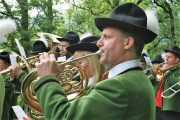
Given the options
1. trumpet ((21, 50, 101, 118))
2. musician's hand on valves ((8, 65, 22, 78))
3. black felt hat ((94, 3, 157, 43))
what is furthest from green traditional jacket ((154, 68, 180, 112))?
black felt hat ((94, 3, 157, 43))

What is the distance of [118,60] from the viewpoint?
254 centimetres

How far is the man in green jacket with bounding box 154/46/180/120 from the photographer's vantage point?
24.6 feet

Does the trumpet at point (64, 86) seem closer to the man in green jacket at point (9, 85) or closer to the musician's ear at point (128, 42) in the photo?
the musician's ear at point (128, 42)

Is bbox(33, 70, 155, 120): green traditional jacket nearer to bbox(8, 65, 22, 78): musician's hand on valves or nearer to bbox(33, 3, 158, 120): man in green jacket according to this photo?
bbox(33, 3, 158, 120): man in green jacket

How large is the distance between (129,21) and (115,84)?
0.56 m

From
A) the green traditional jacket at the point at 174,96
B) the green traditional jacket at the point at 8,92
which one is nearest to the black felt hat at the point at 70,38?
the green traditional jacket at the point at 8,92

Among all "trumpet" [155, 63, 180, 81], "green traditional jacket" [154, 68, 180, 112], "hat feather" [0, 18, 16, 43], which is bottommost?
"green traditional jacket" [154, 68, 180, 112]

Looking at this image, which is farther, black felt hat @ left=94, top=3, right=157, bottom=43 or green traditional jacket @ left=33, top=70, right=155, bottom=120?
black felt hat @ left=94, top=3, right=157, bottom=43

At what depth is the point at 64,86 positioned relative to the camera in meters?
3.99

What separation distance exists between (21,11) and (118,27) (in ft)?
32.4

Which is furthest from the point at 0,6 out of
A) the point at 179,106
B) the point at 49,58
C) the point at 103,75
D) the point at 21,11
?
the point at 49,58

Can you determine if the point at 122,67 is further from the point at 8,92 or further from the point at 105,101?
the point at 8,92

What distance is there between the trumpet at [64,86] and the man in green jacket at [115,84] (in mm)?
443

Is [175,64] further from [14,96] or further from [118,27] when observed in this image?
[118,27]
